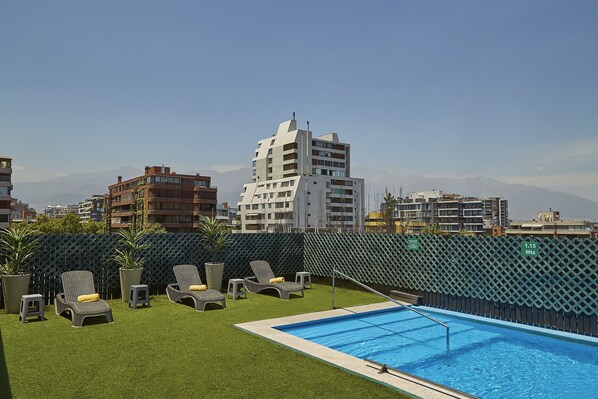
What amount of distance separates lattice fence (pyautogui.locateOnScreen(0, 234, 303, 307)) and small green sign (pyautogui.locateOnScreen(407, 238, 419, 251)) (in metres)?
5.30

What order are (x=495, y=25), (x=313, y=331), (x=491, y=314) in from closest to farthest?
(x=313, y=331) → (x=491, y=314) → (x=495, y=25)

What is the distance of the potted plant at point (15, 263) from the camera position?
10.2 m

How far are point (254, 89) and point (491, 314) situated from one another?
18294mm

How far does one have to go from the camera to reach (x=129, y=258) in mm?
12305

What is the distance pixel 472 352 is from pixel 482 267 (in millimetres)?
3190

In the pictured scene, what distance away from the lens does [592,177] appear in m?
63.8

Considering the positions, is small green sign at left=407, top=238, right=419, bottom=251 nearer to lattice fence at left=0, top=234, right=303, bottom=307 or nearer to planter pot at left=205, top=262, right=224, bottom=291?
lattice fence at left=0, top=234, right=303, bottom=307

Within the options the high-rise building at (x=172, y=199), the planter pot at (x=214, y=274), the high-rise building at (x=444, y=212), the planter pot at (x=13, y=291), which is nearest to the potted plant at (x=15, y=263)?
the planter pot at (x=13, y=291)

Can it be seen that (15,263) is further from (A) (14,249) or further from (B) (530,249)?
(B) (530,249)

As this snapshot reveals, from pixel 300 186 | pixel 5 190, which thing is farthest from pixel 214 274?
pixel 5 190

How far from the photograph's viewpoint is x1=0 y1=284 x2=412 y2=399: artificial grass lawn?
550 cm

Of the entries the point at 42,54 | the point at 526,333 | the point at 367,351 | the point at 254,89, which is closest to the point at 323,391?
the point at 367,351

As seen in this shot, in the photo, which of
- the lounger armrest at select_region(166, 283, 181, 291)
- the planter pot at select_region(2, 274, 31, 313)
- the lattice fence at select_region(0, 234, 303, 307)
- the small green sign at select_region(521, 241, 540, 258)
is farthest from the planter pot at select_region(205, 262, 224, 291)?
the small green sign at select_region(521, 241, 540, 258)

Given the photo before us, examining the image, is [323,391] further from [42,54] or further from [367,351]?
[42,54]
